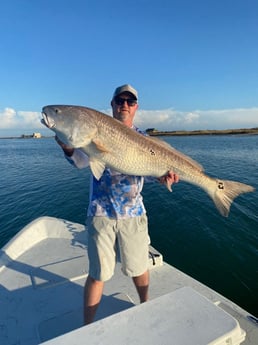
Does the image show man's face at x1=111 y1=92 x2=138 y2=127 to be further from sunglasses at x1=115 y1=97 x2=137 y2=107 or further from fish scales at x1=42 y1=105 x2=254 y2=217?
fish scales at x1=42 y1=105 x2=254 y2=217

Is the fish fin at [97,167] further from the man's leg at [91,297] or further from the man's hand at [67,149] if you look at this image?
the man's leg at [91,297]

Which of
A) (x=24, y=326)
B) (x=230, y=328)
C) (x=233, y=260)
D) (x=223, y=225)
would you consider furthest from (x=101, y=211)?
(x=223, y=225)

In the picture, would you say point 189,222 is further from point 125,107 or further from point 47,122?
point 47,122

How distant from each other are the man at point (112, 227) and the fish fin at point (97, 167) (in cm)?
19

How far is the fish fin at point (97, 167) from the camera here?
3.16 m

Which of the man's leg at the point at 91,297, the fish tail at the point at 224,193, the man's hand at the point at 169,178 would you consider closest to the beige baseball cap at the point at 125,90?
the man's hand at the point at 169,178

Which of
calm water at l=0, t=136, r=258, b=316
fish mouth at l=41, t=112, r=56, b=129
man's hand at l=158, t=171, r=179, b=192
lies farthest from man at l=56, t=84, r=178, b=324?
calm water at l=0, t=136, r=258, b=316

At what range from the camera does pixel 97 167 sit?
3209 mm

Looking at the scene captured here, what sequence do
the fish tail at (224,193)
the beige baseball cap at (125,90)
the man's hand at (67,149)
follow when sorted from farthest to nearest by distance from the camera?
the fish tail at (224,193)
the beige baseball cap at (125,90)
the man's hand at (67,149)

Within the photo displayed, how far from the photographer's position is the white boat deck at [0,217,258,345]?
2.41 metres

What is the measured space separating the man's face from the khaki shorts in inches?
56.0

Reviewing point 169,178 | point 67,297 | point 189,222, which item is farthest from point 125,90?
point 189,222

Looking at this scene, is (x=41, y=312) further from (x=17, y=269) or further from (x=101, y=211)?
(x=101, y=211)

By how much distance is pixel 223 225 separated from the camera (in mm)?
10141
